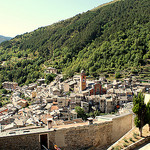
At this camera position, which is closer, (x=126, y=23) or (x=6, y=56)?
(x=126, y=23)

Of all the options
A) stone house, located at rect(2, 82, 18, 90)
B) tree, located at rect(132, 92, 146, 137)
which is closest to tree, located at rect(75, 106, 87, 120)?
tree, located at rect(132, 92, 146, 137)

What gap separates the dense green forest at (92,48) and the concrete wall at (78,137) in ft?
117

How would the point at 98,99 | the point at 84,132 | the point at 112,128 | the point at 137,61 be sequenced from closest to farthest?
the point at 84,132
the point at 112,128
the point at 98,99
the point at 137,61

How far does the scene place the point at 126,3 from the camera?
8950cm

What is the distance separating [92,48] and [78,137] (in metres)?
61.2

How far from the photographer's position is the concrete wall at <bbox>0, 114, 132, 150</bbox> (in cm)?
841

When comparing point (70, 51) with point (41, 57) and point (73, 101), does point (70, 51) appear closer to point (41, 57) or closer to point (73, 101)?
point (41, 57)

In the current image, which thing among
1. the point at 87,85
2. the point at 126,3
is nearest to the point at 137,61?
the point at 87,85

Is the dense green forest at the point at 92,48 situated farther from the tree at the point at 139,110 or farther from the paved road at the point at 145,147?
the paved road at the point at 145,147

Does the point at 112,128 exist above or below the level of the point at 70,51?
below

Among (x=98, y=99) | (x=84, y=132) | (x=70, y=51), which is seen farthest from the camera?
(x=70, y=51)

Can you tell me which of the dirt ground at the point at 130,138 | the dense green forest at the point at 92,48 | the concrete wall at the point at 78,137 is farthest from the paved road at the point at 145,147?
the dense green forest at the point at 92,48

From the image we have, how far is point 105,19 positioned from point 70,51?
97.5 feet

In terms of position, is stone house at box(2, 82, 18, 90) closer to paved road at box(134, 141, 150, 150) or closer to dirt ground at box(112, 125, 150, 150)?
dirt ground at box(112, 125, 150, 150)
